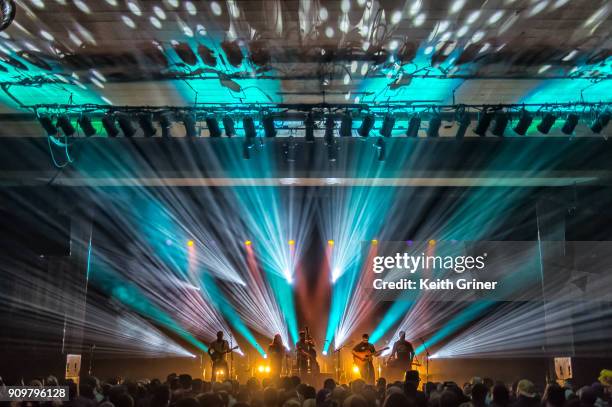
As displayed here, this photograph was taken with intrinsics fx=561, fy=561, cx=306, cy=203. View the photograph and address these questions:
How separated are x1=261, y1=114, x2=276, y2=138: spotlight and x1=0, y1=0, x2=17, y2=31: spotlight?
9.44ft

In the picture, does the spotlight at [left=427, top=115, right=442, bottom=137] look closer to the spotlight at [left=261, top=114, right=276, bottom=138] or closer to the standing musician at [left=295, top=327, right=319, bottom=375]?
the spotlight at [left=261, top=114, right=276, bottom=138]

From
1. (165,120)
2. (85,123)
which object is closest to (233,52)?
(165,120)

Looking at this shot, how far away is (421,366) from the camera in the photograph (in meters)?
10.1

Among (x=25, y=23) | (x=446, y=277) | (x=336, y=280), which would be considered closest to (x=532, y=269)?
(x=446, y=277)

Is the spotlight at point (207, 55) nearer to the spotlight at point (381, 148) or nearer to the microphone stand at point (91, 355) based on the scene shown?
the spotlight at point (381, 148)

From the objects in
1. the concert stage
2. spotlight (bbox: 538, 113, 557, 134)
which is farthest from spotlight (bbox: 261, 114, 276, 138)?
spotlight (bbox: 538, 113, 557, 134)

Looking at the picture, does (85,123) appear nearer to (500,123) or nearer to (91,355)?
(91,355)

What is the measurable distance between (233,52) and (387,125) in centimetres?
214

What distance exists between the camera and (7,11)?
5.14 metres

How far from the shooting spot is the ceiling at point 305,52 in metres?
5.23

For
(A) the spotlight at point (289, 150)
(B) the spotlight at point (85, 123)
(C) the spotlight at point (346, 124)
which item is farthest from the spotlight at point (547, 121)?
(B) the spotlight at point (85, 123)

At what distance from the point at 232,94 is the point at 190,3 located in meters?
2.13

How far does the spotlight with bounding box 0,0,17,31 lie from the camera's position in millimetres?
5039

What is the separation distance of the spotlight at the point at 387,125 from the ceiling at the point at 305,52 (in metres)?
0.38
